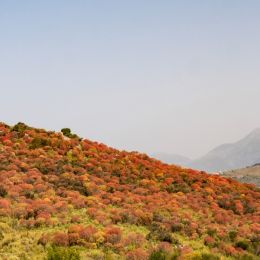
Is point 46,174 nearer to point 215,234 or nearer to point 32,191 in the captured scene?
point 32,191

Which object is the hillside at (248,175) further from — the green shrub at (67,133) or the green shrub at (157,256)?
the green shrub at (157,256)

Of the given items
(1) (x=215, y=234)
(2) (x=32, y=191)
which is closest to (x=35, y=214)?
(2) (x=32, y=191)

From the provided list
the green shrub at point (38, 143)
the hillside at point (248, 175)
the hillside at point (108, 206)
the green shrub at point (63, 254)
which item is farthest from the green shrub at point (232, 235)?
the hillside at point (248, 175)

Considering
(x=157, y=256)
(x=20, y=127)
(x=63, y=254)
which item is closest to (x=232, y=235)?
(x=157, y=256)

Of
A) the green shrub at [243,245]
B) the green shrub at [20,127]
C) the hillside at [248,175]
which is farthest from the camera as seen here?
the hillside at [248,175]

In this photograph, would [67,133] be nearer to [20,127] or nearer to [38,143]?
[20,127]

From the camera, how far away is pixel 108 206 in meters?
24.7

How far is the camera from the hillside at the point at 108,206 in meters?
18.1

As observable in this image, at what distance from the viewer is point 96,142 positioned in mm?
42562

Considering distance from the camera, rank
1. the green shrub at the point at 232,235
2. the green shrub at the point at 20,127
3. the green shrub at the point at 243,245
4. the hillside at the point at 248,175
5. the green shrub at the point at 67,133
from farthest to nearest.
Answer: the hillside at the point at 248,175, the green shrub at the point at 67,133, the green shrub at the point at 20,127, the green shrub at the point at 232,235, the green shrub at the point at 243,245

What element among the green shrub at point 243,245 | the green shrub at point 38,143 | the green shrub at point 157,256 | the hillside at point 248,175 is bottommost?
the green shrub at point 157,256

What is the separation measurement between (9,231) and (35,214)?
2559 millimetres

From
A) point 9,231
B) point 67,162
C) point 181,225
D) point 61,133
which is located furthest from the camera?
point 61,133

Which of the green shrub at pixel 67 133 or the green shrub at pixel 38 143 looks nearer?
the green shrub at pixel 38 143
